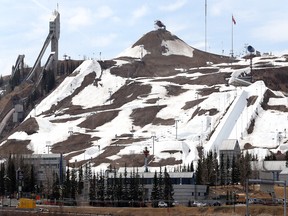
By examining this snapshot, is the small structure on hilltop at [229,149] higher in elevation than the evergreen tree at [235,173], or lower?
A: higher

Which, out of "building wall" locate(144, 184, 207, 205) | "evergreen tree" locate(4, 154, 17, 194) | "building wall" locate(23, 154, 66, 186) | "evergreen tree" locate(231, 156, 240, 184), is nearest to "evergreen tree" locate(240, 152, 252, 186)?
"evergreen tree" locate(231, 156, 240, 184)

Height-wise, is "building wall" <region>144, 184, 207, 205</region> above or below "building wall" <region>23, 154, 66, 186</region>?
below

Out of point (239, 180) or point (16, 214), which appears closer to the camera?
point (16, 214)

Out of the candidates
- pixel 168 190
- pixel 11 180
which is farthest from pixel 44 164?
pixel 168 190

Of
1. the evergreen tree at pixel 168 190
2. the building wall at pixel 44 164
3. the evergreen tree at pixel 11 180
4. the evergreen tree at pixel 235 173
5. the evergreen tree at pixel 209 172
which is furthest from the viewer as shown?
the building wall at pixel 44 164

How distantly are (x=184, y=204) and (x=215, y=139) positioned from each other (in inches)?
3123

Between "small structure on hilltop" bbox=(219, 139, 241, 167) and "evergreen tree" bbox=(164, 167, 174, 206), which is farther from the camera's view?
"small structure on hilltop" bbox=(219, 139, 241, 167)

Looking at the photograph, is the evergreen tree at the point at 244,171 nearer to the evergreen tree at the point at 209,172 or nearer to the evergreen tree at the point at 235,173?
the evergreen tree at the point at 235,173

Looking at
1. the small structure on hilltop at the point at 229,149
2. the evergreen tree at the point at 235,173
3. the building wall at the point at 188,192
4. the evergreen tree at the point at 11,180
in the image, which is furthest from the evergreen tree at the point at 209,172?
the evergreen tree at the point at 11,180

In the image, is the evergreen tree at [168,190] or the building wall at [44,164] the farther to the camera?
the building wall at [44,164]

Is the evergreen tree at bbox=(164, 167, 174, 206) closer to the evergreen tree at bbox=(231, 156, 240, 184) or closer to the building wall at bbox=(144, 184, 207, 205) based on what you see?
the building wall at bbox=(144, 184, 207, 205)

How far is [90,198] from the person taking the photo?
415ft

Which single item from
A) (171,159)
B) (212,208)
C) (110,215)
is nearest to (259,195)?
(212,208)

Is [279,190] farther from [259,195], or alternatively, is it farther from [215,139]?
[215,139]
